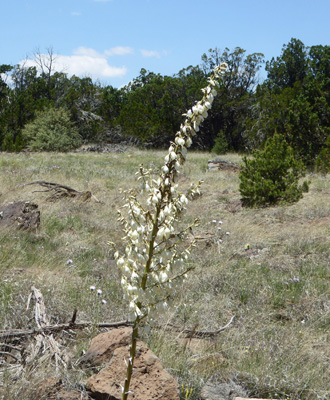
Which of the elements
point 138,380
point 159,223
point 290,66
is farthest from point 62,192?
point 290,66

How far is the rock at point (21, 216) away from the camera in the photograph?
6684 millimetres

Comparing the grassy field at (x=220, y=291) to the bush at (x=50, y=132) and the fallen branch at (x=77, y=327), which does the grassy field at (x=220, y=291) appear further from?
the bush at (x=50, y=132)

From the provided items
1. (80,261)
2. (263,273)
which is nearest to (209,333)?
(263,273)

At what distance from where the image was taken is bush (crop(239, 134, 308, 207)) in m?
9.87

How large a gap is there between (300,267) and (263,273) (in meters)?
0.56

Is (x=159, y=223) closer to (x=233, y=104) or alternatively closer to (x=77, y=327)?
(x=77, y=327)

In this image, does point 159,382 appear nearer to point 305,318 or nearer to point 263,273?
point 305,318

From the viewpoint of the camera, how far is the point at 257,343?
11.4 feet

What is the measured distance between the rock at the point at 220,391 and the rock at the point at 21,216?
A: 15.0ft

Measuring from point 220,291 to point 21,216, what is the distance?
362 cm

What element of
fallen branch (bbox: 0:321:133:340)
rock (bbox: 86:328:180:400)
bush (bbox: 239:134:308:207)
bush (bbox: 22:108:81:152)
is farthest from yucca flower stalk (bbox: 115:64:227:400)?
bush (bbox: 22:108:81:152)

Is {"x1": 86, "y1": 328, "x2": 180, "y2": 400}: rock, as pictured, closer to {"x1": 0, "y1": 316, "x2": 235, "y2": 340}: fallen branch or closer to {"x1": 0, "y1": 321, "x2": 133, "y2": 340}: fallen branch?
{"x1": 0, "y1": 316, "x2": 235, "y2": 340}: fallen branch

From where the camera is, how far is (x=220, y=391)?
2.75 meters

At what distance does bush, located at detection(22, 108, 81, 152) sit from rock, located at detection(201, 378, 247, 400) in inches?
864
